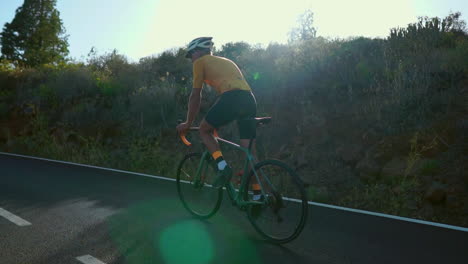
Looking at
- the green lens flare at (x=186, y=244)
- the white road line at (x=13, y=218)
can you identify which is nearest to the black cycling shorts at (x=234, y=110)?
the green lens flare at (x=186, y=244)

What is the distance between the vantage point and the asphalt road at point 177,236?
14.1 ft

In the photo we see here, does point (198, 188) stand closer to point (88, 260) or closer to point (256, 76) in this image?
point (88, 260)

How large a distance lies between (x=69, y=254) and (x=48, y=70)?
69.2 feet

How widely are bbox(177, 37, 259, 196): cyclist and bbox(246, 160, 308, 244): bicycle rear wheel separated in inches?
18.2

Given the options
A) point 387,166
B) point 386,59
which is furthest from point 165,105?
point 387,166

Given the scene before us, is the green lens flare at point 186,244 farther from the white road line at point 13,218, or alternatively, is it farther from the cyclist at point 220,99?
the white road line at point 13,218

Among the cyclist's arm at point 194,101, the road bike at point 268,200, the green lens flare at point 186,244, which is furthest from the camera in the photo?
the cyclist's arm at point 194,101

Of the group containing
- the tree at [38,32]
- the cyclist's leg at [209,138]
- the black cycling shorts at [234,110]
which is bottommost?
the cyclist's leg at [209,138]

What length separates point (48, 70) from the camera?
23031mm

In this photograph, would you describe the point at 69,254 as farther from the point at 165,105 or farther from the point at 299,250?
the point at 165,105

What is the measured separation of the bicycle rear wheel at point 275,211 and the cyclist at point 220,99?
463 mm

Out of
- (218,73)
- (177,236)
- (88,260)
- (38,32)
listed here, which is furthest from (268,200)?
(38,32)

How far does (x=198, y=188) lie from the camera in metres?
5.88

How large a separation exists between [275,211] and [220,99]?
1.49 meters
